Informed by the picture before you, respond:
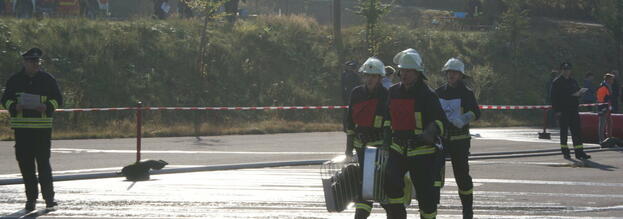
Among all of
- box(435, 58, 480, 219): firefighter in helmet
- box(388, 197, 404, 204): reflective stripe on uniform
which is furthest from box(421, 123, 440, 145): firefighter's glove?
box(435, 58, 480, 219): firefighter in helmet

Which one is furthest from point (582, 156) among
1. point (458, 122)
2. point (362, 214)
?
point (362, 214)

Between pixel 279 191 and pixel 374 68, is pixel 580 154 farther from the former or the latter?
pixel 374 68

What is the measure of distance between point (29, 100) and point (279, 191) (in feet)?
11.7

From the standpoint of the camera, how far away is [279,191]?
42.2ft

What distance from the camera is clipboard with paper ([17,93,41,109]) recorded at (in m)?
11.2

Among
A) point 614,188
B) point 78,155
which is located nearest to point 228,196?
point 614,188

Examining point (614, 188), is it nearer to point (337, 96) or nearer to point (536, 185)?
point (536, 185)

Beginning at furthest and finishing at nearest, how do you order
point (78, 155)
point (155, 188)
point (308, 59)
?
point (308, 59), point (78, 155), point (155, 188)

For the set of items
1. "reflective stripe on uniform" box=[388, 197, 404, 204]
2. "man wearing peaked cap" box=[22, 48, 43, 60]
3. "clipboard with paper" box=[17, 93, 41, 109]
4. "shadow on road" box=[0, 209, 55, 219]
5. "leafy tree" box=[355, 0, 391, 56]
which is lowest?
"shadow on road" box=[0, 209, 55, 219]

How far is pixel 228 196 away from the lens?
40.3 feet

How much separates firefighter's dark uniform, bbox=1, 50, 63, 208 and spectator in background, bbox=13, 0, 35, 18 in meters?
23.7

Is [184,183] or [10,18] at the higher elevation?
[10,18]

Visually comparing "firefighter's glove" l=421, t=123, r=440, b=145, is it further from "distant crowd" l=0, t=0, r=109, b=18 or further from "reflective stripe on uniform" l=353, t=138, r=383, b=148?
"distant crowd" l=0, t=0, r=109, b=18

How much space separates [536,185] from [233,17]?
23850 millimetres
